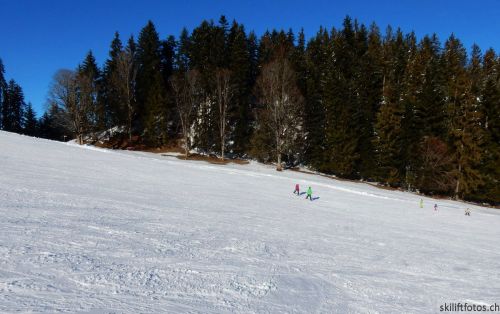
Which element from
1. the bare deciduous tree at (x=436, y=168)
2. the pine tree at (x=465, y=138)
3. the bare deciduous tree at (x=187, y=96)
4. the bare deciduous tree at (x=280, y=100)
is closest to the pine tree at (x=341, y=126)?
the bare deciduous tree at (x=280, y=100)

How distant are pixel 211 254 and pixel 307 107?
50501 mm

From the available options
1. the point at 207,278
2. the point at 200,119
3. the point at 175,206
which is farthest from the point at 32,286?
the point at 200,119

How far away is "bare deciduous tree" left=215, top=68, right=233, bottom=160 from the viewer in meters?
55.1

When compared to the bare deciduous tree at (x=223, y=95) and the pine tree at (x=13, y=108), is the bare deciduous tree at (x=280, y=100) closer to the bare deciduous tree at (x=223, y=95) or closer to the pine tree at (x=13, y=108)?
the bare deciduous tree at (x=223, y=95)

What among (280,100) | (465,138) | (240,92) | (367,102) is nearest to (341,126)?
(367,102)

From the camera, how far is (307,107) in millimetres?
57969

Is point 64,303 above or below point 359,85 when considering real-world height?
below

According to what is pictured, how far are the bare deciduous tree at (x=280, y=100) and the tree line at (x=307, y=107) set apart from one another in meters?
0.18

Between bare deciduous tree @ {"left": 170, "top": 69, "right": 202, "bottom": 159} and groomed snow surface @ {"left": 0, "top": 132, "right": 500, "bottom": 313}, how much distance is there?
33.6m

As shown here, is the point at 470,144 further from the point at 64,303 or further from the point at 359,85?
the point at 64,303

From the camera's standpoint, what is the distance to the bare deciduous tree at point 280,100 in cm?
4991

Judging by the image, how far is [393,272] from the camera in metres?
10.3

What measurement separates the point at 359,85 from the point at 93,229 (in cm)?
5631

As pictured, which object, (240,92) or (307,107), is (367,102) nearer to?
(307,107)
